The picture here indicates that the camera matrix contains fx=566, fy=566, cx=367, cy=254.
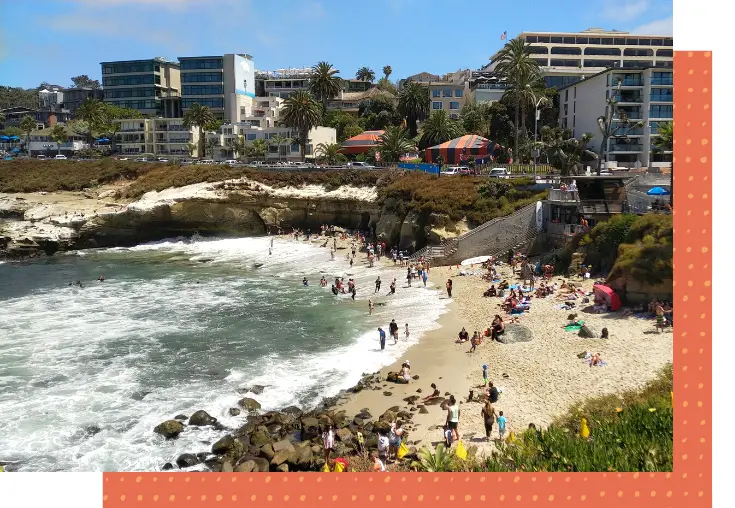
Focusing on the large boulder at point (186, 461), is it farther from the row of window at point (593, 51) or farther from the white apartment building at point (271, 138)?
the row of window at point (593, 51)

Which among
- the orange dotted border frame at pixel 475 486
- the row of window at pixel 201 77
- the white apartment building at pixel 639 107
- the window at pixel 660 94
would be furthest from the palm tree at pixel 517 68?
the row of window at pixel 201 77

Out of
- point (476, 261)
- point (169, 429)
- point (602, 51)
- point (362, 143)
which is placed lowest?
point (169, 429)

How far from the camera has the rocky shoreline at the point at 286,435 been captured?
54.2 ft

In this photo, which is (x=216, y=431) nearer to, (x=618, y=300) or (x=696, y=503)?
(x=696, y=503)

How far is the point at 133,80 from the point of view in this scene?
114 meters

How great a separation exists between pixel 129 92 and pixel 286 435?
11308cm

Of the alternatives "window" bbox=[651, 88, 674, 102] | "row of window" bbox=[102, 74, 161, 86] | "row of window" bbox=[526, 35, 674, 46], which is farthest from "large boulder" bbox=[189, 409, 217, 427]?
"row of window" bbox=[102, 74, 161, 86]

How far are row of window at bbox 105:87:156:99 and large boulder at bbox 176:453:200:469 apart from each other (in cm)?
10941

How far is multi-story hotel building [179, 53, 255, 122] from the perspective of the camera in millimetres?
105000

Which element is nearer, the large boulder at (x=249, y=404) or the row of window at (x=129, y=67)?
the large boulder at (x=249, y=404)

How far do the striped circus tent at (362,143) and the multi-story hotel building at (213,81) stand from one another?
32.3 metres

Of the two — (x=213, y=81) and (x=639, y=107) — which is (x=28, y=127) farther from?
(x=639, y=107)

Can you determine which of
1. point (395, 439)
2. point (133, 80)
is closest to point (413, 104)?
point (133, 80)

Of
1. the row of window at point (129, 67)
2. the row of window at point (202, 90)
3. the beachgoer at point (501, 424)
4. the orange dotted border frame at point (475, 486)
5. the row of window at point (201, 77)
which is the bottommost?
the beachgoer at point (501, 424)
